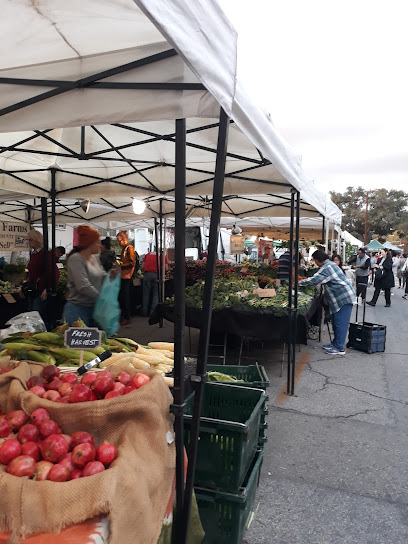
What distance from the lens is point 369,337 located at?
25.5 ft

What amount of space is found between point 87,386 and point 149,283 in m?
8.95

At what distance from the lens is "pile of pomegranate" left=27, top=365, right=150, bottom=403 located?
213 centimetres

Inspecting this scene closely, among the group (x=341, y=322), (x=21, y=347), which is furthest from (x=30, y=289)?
(x=341, y=322)

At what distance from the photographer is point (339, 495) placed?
3314mm

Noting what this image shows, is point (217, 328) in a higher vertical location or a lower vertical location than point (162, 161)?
lower

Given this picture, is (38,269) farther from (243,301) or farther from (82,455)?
(82,455)

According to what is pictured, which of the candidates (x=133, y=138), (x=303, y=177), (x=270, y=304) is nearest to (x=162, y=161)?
(x=133, y=138)

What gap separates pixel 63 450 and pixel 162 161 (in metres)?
4.56

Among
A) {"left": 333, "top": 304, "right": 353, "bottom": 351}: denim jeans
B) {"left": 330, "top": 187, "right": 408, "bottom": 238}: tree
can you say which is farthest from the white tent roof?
{"left": 330, "top": 187, "right": 408, "bottom": 238}: tree

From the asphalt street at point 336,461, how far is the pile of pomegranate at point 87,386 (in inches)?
58.7

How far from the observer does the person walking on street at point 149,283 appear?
10.8 meters

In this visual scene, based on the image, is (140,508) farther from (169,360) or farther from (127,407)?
(169,360)

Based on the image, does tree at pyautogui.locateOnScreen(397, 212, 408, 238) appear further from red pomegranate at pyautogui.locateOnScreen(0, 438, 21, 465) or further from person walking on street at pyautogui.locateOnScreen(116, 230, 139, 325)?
red pomegranate at pyautogui.locateOnScreen(0, 438, 21, 465)

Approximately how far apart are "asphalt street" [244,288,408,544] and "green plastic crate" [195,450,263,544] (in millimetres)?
441
